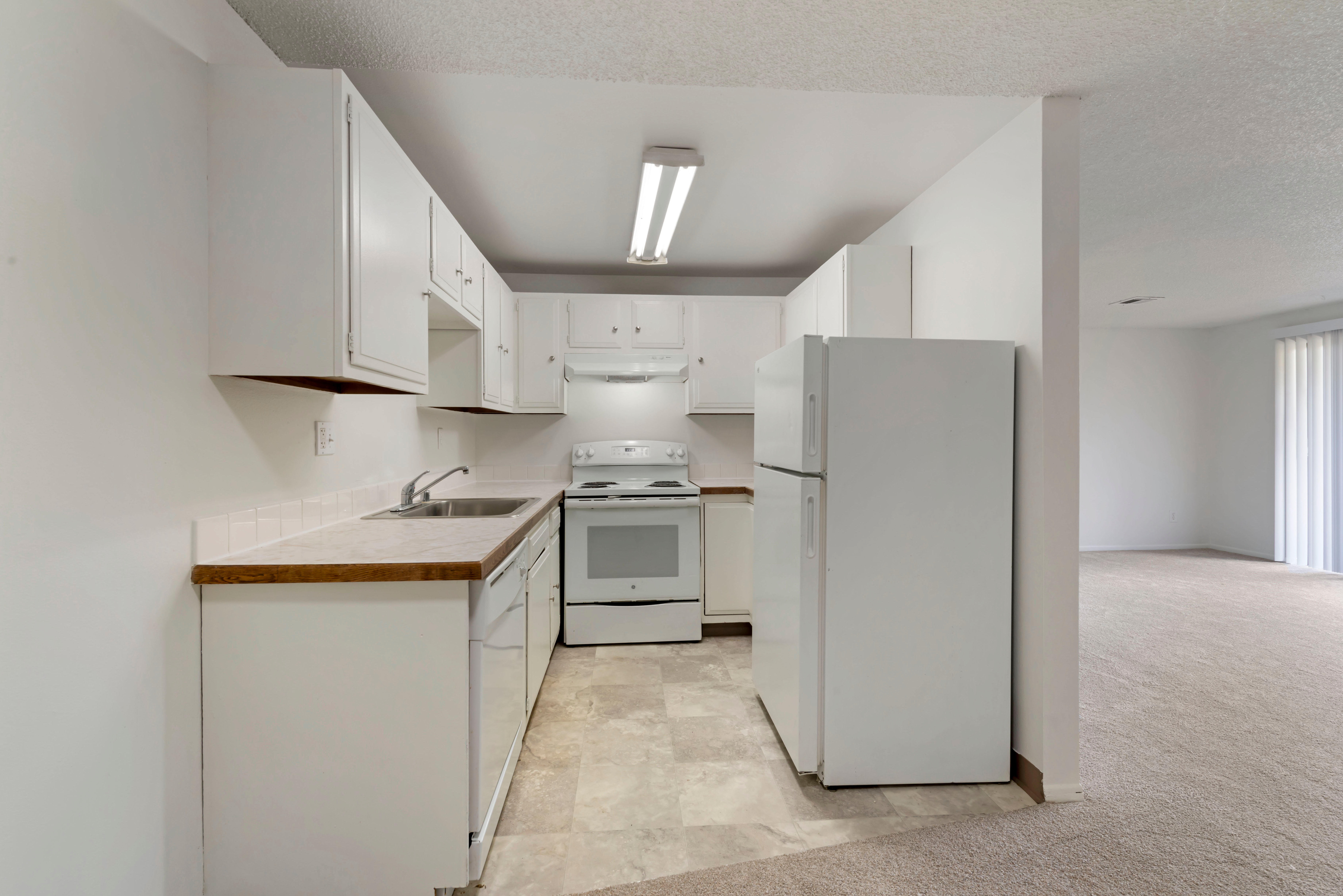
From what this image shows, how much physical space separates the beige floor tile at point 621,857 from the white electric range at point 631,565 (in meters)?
1.65

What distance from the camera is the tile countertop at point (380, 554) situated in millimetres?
1407

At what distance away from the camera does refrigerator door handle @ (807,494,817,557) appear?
2.01 metres

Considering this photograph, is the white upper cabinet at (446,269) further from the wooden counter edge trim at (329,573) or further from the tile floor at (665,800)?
the tile floor at (665,800)

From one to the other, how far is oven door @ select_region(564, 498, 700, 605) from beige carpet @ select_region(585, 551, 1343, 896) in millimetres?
1864

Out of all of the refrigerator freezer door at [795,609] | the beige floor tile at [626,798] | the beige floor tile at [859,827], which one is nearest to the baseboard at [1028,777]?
the beige floor tile at [859,827]

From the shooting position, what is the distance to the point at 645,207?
2.78 m

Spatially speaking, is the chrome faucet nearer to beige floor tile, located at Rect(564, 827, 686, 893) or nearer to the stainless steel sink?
the stainless steel sink

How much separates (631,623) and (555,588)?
21.8 inches

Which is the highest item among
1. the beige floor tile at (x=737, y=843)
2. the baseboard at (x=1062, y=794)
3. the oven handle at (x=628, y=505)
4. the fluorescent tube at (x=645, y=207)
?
the fluorescent tube at (x=645, y=207)

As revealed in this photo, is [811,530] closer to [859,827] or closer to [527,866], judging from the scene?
[859,827]

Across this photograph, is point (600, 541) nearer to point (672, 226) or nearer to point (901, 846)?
point (672, 226)

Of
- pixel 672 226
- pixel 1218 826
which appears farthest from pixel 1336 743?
pixel 672 226

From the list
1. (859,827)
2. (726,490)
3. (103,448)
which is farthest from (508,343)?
(859,827)

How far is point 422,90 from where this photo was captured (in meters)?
1.99
